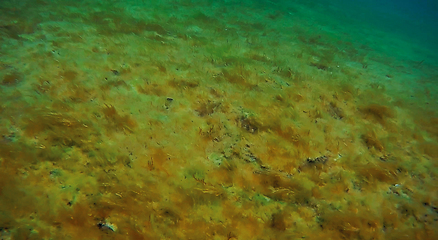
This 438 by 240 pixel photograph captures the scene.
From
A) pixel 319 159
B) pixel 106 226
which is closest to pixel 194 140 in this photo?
pixel 106 226

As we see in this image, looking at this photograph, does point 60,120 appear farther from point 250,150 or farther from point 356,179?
point 356,179

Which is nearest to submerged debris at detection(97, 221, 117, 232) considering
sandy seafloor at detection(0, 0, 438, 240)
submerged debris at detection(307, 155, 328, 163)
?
sandy seafloor at detection(0, 0, 438, 240)

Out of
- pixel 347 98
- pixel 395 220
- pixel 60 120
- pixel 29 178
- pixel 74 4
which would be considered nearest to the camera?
pixel 29 178

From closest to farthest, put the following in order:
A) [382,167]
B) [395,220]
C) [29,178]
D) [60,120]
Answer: [29,178] → [395,220] → [60,120] → [382,167]

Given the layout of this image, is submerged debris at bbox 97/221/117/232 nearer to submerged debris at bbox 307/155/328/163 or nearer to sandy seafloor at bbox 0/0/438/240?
sandy seafloor at bbox 0/0/438/240

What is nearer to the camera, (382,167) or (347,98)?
(382,167)

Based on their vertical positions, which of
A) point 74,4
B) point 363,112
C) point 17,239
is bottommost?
point 17,239

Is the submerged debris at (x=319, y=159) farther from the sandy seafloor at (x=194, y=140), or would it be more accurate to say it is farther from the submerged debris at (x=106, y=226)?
the submerged debris at (x=106, y=226)

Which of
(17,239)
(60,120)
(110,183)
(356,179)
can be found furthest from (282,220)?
(60,120)

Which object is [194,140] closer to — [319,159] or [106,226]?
[106,226]
